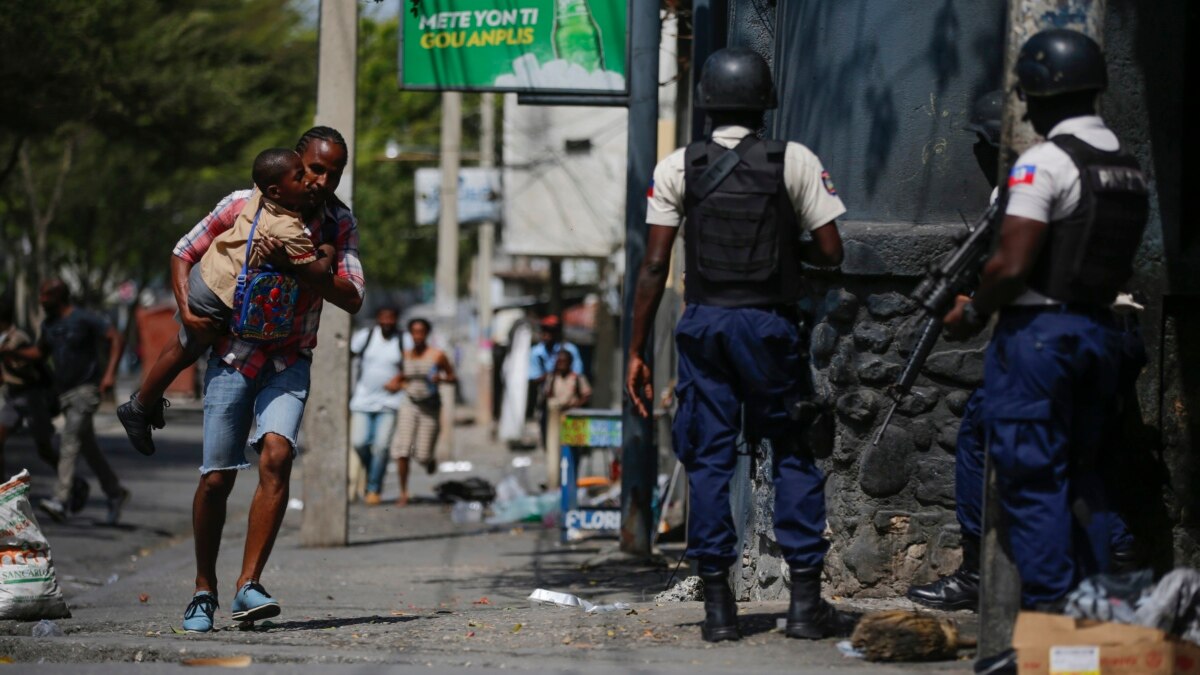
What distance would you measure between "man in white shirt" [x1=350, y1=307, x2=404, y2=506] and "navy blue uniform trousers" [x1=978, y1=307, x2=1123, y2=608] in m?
10.7

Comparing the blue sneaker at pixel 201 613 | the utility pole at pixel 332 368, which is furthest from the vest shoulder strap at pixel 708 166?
the utility pole at pixel 332 368

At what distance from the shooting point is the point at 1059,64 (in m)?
4.68

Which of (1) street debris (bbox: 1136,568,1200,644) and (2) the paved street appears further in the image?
→ (2) the paved street

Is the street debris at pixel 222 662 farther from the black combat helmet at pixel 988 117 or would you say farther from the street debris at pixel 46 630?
the black combat helmet at pixel 988 117

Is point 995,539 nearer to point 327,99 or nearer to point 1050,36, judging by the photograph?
point 1050,36

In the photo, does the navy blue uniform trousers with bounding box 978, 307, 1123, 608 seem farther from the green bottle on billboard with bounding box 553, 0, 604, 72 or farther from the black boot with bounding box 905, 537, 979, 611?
the green bottle on billboard with bounding box 553, 0, 604, 72

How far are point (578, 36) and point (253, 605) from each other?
525 centimetres

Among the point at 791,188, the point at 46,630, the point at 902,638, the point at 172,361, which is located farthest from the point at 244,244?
the point at 902,638

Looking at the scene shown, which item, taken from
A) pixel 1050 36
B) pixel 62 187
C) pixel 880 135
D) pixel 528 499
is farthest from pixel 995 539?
pixel 62 187

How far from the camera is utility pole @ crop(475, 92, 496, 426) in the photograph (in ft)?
90.6

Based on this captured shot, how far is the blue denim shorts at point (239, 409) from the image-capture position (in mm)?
6230

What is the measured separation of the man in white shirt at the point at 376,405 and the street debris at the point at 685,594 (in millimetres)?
8083

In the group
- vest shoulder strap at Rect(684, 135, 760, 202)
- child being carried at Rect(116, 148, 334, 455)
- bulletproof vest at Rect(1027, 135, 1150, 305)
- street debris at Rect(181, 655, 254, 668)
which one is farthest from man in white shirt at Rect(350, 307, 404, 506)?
bulletproof vest at Rect(1027, 135, 1150, 305)

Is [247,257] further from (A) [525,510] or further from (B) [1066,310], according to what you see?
(A) [525,510]
